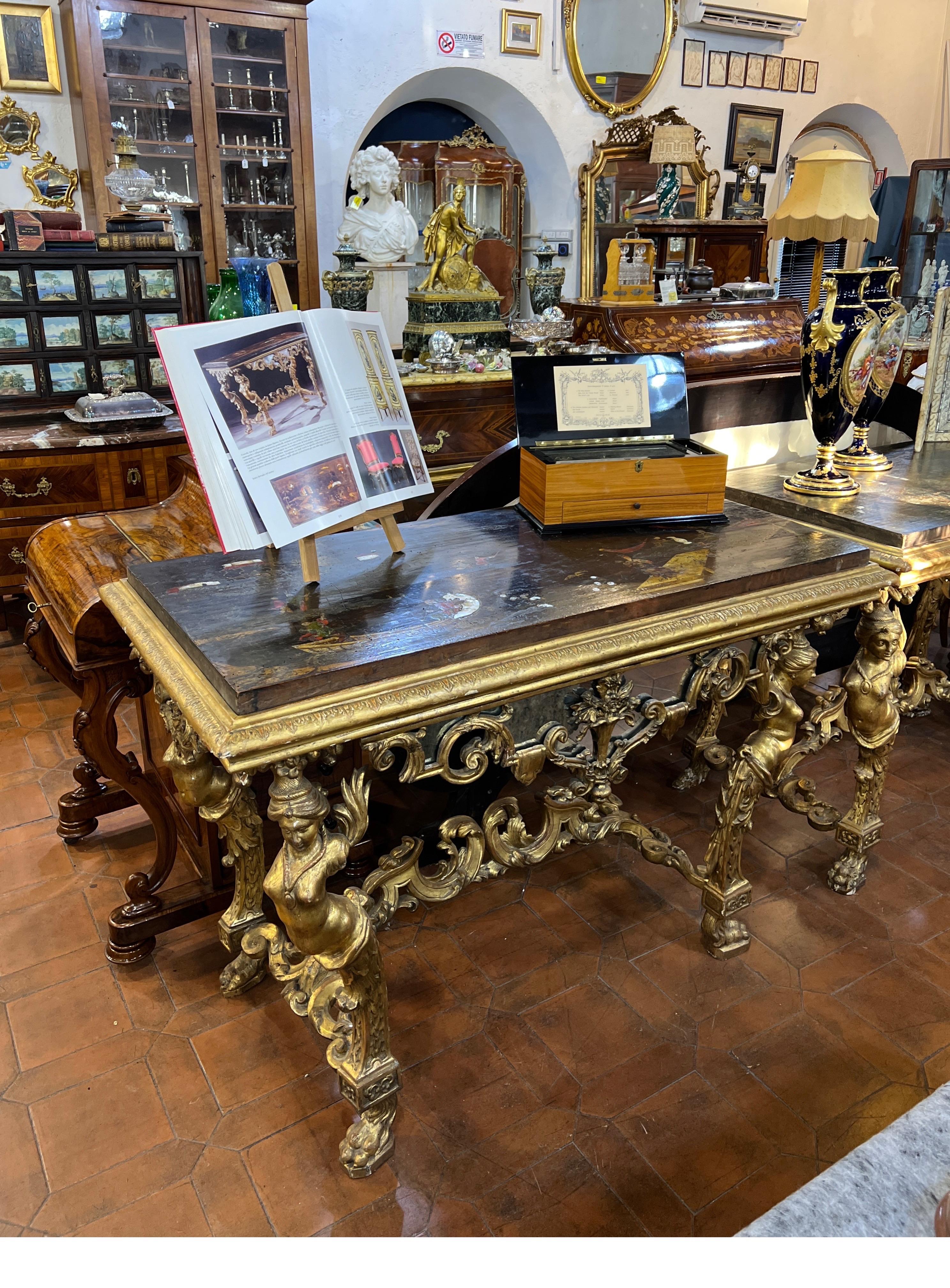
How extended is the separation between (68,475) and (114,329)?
906 millimetres

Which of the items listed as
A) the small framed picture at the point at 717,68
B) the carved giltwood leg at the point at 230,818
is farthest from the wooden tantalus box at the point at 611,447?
the small framed picture at the point at 717,68

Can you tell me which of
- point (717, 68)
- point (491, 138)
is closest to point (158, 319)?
point (491, 138)

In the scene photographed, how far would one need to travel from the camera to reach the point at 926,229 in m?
9.53

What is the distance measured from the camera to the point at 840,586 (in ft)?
6.33

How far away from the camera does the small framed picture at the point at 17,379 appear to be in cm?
423

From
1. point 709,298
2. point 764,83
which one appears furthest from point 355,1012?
point 764,83

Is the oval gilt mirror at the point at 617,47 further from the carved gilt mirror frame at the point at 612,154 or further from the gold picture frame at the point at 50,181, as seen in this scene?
the gold picture frame at the point at 50,181

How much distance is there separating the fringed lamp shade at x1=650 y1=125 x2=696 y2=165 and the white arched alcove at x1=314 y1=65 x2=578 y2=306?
1031 millimetres

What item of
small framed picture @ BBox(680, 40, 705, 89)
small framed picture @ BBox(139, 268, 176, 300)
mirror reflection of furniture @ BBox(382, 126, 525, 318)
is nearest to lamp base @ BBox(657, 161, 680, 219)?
mirror reflection of furniture @ BBox(382, 126, 525, 318)

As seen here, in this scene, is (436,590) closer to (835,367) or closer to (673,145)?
(835,367)

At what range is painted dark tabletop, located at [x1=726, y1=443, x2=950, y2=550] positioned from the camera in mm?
2199

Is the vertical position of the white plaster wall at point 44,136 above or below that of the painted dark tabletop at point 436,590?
above

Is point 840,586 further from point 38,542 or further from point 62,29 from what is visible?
point 62,29

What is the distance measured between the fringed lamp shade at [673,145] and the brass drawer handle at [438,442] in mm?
4146
